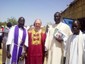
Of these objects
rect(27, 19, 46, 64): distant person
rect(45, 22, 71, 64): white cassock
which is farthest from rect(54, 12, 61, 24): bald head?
rect(27, 19, 46, 64): distant person

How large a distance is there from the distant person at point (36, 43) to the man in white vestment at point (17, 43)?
20cm

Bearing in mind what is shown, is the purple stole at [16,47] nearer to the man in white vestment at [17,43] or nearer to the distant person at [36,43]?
the man in white vestment at [17,43]

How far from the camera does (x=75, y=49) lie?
27.3 ft

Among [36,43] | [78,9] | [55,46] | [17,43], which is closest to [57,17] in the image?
[55,46]

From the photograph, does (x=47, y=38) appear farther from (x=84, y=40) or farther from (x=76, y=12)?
(x=76, y=12)

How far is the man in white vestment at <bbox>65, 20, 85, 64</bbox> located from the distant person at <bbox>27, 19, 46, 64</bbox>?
2.43 meters

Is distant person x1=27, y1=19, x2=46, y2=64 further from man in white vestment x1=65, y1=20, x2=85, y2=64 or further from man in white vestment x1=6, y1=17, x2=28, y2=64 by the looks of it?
man in white vestment x1=65, y1=20, x2=85, y2=64

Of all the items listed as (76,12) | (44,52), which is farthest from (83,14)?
(44,52)

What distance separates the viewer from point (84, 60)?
8156mm

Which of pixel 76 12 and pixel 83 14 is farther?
pixel 76 12

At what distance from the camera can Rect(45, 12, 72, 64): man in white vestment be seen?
10102 millimetres

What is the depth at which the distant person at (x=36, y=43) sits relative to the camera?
35.6 feet

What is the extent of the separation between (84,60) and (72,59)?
0.35 metres

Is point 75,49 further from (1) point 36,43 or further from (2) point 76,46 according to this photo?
(1) point 36,43
